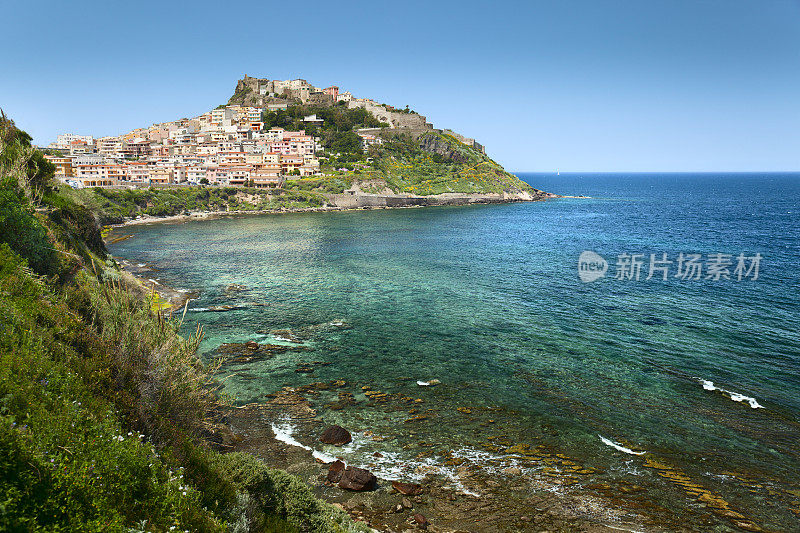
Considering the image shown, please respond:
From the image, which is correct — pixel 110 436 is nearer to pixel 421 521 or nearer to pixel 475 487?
pixel 421 521

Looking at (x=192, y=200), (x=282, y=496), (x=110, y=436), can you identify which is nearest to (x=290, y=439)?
(x=282, y=496)

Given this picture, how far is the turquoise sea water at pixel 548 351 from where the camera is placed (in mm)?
16844

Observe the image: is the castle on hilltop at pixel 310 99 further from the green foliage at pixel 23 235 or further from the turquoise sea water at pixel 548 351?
the green foliage at pixel 23 235

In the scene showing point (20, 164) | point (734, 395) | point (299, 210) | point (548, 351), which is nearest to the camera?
point (734, 395)

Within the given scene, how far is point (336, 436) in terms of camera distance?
17.7 m

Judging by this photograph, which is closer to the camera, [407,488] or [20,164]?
[407,488]

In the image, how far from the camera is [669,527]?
43.6 ft

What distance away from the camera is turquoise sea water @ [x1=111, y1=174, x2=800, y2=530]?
16.8 metres

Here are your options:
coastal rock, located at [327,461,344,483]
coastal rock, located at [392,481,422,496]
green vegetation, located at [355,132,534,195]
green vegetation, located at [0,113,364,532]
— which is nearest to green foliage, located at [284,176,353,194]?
green vegetation, located at [355,132,534,195]

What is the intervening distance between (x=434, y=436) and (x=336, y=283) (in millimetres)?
27069

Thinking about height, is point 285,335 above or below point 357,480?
above

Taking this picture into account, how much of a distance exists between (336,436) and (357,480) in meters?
2.93

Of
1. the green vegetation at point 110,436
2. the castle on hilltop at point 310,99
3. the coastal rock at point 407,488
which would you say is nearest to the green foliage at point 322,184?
the castle on hilltop at point 310,99

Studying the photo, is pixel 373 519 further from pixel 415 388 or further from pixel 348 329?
pixel 348 329
